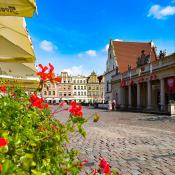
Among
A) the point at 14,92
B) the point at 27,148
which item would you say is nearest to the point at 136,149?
the point at 14,92

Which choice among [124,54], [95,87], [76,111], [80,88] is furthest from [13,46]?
[80,88]

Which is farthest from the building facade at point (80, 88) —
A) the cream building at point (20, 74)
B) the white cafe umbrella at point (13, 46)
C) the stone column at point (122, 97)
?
the white cafe umbrella at point (13, 46)

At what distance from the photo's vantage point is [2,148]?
A: 1.78 meters

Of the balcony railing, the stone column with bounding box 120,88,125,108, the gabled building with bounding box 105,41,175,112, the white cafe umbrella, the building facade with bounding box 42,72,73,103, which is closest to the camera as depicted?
the white cafe umbrella

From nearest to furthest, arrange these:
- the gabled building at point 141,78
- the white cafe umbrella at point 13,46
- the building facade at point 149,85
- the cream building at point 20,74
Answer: the white cafe umbrella at point 13,46 → the cream building at point 20,74 → the building facade at point 149,85 → the gabled building at point 141,78

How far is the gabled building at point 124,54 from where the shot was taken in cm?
6600

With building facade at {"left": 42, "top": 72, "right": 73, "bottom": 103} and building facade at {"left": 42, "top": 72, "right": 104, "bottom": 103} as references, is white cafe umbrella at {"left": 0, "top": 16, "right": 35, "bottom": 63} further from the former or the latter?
building facade at {"left": 42, "top": 72, "right": 104, "bottom": 103}

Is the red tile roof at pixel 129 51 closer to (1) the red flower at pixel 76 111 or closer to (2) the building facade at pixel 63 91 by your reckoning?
(2) the building facade at pixel 63 91

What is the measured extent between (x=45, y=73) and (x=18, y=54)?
4.87 meters

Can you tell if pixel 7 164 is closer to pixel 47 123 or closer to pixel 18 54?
pixel 47 123

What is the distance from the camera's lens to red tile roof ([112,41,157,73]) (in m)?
66.0

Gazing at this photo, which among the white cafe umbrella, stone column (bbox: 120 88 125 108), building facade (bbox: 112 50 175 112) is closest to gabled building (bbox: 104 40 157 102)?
building facade (bbox: 112 50 175 112)

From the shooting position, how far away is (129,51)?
2680 inches

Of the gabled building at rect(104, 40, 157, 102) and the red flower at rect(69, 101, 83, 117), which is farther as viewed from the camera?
the gabled building at rect(104, 40, 157, 102)
